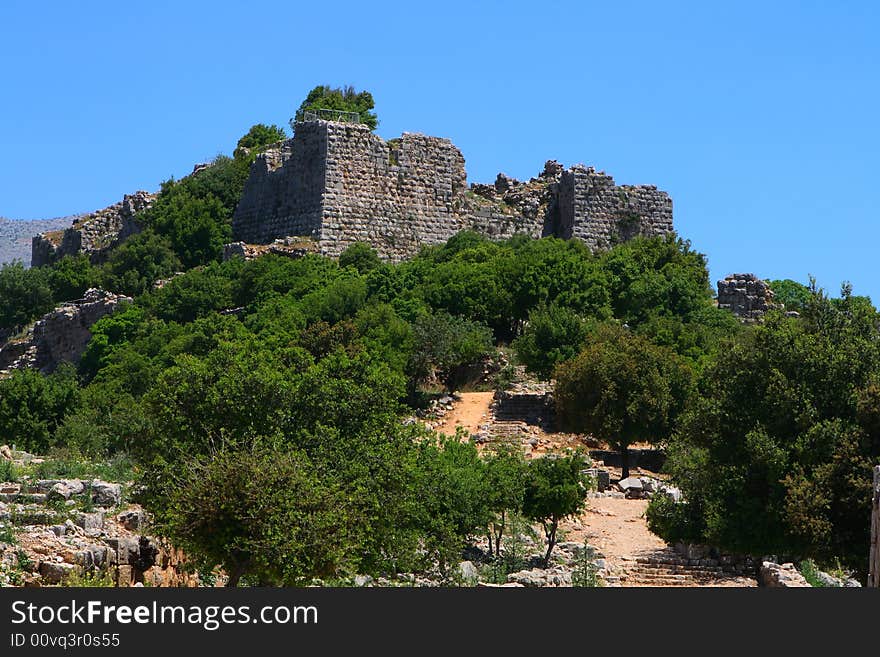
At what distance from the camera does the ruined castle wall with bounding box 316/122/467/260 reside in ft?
180

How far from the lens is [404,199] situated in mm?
56531

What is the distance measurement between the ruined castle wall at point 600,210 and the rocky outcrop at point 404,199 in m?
0.03

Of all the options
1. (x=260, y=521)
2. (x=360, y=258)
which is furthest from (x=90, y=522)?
(x=360, y=258)

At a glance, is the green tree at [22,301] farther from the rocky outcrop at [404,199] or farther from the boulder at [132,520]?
the boulder at [132,520]

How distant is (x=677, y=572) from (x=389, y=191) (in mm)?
25029

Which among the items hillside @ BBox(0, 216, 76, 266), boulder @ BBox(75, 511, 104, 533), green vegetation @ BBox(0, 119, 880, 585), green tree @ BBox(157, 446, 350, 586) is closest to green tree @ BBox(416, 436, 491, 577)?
green vegetation @ BBox(0, 119, 880, 585)

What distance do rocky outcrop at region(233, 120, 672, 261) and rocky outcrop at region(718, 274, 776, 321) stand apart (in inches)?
199

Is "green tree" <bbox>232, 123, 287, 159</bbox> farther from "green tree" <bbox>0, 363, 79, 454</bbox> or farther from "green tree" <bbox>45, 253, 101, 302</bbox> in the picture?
"green tree" <bbox>0, 363, 79, 454</bbox>

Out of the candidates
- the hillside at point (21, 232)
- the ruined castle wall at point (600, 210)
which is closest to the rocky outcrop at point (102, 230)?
the ruined castle wall at point (600, 210)

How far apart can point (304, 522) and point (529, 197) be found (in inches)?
1458

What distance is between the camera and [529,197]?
59656 mm

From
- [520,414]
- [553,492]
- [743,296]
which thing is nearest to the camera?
[553,492]

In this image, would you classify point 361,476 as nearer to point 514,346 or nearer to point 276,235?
point 514,346

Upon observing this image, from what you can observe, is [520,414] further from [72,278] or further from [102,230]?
[102,230]
